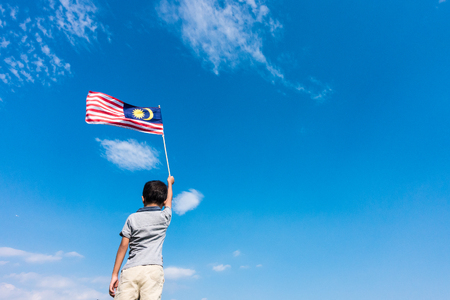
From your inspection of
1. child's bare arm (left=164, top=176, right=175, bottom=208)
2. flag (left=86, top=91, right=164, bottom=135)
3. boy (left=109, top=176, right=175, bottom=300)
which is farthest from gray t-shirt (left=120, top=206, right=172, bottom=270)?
flag (left=86, top=91, right=164, bottom=135)

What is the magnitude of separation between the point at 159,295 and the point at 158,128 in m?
6.60

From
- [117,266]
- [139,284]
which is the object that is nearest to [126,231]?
[117,266]

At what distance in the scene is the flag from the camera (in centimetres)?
941

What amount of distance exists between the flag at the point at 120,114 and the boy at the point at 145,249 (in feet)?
16.9

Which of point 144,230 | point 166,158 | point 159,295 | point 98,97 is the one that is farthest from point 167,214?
point 98,97

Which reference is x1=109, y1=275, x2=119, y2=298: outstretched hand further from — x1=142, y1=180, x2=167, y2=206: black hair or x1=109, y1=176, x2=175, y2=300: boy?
x1=142, y1=180, x2=167, y2=206: black hair

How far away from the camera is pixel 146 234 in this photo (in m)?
4.35

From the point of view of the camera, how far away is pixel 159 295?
414 cm

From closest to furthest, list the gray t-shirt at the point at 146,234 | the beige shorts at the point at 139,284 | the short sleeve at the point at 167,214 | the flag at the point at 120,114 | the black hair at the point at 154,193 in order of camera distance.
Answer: the beige shorts at the point at 139,284 < the gray t-shirt at the point at 146,234 < the short sleeve at the point at 167,214 < the black hair at the point at 154,193 < the flag at the point at 120,114

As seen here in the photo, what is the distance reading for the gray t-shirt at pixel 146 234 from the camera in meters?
4.22

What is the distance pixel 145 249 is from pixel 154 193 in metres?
0.96

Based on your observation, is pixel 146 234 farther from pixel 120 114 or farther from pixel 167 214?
pixel 120 114

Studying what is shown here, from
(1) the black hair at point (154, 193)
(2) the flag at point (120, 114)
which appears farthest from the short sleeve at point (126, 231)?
(2) the flag at point (120, 114)

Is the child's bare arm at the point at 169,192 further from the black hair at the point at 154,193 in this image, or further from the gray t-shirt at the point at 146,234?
the gray t-shirt at the point at 146,234
